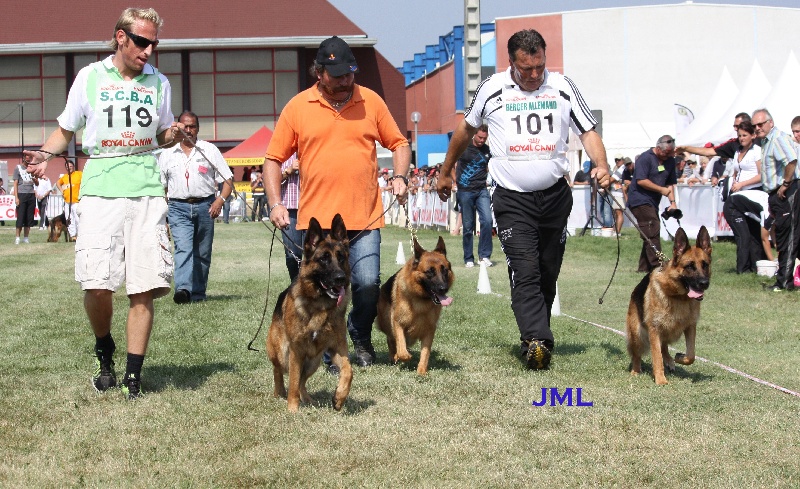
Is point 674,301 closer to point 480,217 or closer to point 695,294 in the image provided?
point 695,294

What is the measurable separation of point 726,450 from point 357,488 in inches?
75.2

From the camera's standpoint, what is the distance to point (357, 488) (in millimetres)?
4270

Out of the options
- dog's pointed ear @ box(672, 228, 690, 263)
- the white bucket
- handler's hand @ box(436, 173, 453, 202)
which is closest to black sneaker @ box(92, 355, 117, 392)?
handler's hand @ box(436, 173, 453, 202)

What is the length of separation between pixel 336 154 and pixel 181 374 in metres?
2.02

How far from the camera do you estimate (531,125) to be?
6984 millimetres

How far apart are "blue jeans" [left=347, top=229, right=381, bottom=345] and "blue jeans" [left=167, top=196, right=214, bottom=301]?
15.4 feet

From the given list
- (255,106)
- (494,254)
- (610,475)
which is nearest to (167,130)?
(610,475)

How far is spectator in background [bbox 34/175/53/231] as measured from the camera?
27.5 meters

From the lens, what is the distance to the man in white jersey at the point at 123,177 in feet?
20.0

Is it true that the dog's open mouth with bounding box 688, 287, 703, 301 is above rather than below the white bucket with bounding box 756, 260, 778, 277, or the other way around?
above

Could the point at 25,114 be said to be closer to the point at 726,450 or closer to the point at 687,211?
the point at 687,211

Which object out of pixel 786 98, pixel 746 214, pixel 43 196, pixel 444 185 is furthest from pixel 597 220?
pixel 43 196

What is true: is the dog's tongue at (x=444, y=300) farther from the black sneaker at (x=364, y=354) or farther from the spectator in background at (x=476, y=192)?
the spectator in background at (x=476, y=192)

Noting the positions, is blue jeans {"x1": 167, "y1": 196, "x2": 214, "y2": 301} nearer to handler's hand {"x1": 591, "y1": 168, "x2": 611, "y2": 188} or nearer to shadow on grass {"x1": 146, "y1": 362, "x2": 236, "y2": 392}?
shadow on grass {"x1": 146, "y1": 362, "x2": 236, "y2": 392}
